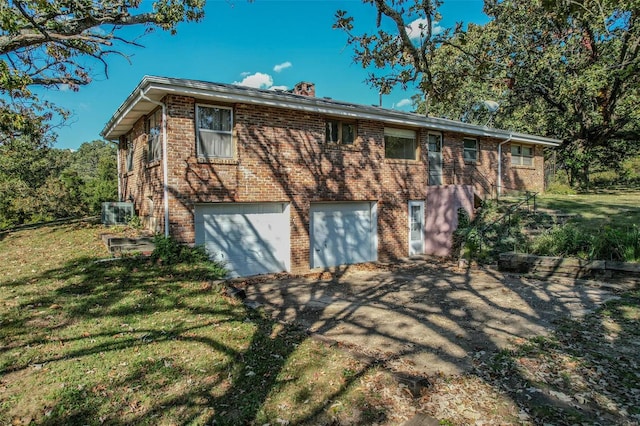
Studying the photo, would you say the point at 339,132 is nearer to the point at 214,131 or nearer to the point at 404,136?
the point at 404,136

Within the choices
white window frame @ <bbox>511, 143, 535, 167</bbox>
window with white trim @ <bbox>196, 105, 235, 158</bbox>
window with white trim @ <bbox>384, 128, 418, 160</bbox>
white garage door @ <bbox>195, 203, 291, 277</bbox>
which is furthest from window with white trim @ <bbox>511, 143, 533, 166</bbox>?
window with white trim @ <bbox>196, 105, 235, 158</bbox>

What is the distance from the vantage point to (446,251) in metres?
14.2

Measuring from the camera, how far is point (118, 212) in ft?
42.4

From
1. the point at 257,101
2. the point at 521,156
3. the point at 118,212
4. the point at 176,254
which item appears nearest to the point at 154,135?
the point at 257,101

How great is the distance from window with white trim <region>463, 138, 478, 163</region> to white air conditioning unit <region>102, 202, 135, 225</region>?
541 inches

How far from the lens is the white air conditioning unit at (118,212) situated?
12.9 meters

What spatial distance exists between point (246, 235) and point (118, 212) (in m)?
5.37

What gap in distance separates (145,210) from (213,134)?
151 inches

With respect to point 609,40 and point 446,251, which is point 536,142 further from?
point 446,251

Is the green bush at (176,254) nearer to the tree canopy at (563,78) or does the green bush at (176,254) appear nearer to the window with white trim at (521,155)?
the tree canopy at (563,78)

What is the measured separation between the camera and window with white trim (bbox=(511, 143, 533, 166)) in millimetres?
19078

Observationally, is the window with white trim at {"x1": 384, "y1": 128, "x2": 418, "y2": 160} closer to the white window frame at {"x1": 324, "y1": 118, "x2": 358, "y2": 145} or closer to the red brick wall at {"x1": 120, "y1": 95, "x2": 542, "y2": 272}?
the red brick wall at {"x1": 120, "y1": 95, "x2": 542, "y2": 272}

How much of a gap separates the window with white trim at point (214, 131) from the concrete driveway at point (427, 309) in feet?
12.3

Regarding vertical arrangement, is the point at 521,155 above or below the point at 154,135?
above
